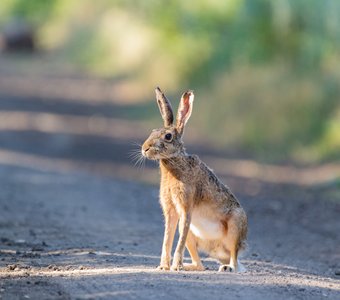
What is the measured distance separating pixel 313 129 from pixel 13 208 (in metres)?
8.64

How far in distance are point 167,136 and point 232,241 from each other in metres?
0.99

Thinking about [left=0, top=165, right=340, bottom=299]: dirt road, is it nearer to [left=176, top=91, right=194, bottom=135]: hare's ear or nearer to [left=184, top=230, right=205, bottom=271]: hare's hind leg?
[left=184, top=230, right=205, bottom=271]: hare's hind leg

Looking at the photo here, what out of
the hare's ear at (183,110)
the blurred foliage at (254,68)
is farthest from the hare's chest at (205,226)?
the blurred foliage at (254,68)

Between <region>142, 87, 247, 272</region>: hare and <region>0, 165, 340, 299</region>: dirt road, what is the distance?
24 cm

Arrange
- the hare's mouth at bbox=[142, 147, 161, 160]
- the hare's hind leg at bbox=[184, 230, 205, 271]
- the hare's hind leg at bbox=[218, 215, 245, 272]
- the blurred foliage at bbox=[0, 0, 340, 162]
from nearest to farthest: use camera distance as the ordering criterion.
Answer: the hare's mouth at bbox=[142, 147, 161, 160]
the hare's hind leg at bbox=[218, 215, 245, 272]
the hare's hind leg at bbox=[184, 230, 205, 271]
the blurred foliage at bbox=[0, 0, 340, 162]

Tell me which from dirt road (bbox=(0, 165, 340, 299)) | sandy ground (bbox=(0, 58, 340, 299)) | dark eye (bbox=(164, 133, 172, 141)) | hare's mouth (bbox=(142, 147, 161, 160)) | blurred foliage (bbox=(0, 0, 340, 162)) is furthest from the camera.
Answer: blurred foliage (bbox=(0, 0, 340, 162))

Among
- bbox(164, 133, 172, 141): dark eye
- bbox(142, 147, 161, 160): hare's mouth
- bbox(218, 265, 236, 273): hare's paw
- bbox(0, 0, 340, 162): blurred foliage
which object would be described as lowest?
bbox(218, 265, 236, 273): hare's paw

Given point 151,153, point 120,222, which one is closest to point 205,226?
point 151,153

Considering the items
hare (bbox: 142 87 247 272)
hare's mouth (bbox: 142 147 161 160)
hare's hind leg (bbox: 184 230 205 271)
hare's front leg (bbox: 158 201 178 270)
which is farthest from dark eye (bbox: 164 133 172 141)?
hare's hind leg (bbox: 184 230 205 271)

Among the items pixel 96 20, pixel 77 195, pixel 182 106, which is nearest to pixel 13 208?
pixel 77 195

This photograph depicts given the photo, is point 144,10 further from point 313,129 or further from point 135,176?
point 135,176

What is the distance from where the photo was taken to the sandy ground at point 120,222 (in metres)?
8.13

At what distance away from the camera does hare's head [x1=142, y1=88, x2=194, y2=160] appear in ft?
28.6

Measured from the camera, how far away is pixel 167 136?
8805 millimetres
